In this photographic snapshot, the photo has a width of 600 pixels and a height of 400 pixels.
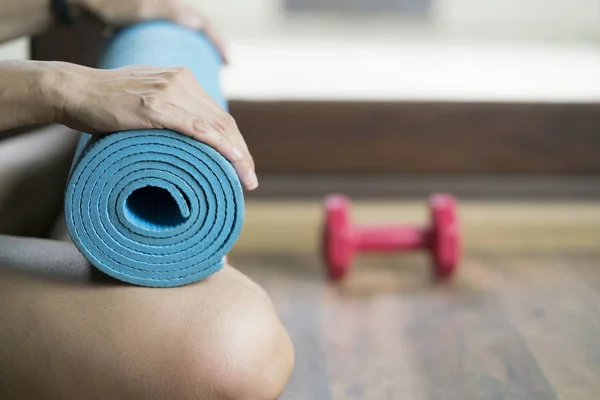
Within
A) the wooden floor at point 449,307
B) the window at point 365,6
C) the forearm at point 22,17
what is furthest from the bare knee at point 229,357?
the window at point 365,6

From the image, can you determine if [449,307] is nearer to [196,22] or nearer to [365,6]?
[196,22]

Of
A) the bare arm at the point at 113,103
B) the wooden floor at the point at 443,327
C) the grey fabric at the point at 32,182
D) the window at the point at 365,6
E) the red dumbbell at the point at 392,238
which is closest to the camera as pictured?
the bare arm at the point at 113,103

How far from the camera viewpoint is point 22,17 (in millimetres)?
1359

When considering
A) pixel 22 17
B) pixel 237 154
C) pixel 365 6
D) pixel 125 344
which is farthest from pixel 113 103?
pixel 365 6

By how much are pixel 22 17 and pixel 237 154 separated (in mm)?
628

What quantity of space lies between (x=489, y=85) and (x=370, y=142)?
339 mm

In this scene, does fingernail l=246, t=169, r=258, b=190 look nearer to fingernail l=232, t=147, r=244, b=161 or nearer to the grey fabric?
fingernail l=232, t=147, r=244, b=161

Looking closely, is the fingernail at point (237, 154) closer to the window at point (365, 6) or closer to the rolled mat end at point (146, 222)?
the rolled mat end at point (146, 222)

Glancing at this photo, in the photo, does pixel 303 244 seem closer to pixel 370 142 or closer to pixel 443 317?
pixel 370 142

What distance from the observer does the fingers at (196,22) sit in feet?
4.68

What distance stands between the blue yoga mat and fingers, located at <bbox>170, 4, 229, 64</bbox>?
1.72ft

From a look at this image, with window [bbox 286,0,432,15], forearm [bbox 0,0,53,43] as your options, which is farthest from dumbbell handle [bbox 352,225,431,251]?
forearm [bbox 0,0,53,43]

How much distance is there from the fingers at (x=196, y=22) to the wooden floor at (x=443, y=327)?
599 millimetres

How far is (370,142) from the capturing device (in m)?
2.18
